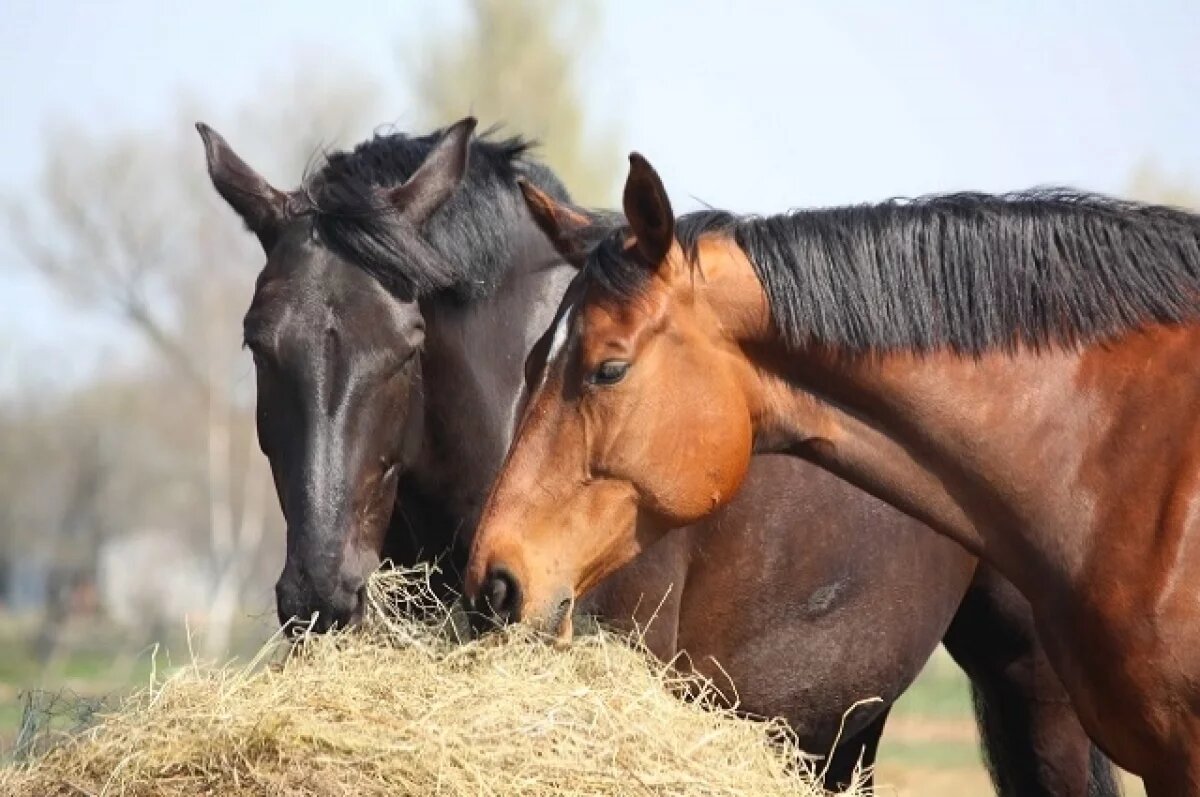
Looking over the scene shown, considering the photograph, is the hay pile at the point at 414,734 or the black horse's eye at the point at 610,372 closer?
the hay pile at the point at 414,734

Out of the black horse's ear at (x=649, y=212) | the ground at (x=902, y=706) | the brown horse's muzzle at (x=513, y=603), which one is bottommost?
the ground at (x=902, y=706)

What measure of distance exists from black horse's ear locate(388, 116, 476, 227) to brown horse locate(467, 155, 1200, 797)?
0.82m

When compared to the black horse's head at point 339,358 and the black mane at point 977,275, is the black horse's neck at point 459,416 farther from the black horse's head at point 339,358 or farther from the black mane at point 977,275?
the black mane at point 977,275

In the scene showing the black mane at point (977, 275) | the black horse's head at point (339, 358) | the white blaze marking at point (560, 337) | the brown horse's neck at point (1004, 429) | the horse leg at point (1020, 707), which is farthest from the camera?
the horse leg at point (1020, 707)

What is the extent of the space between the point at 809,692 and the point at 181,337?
36.2 m

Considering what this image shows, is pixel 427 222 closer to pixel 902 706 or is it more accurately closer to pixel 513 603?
pixel 513 603

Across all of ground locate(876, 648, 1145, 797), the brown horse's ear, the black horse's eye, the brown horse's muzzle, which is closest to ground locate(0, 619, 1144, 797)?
ground locate(876, 648, 1145, 797)

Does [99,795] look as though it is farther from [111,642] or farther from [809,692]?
[111,642]

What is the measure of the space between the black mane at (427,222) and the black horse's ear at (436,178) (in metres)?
0.05

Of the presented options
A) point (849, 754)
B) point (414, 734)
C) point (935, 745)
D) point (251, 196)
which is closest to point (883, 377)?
point (414, 734)

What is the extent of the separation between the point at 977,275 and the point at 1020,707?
2.91 m

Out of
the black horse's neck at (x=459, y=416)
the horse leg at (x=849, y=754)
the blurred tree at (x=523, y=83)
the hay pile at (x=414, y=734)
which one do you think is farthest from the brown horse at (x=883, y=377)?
the blurred tree at (x=523, y=83)

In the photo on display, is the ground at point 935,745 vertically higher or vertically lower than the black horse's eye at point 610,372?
lower

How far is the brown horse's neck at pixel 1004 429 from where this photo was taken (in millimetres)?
3842
